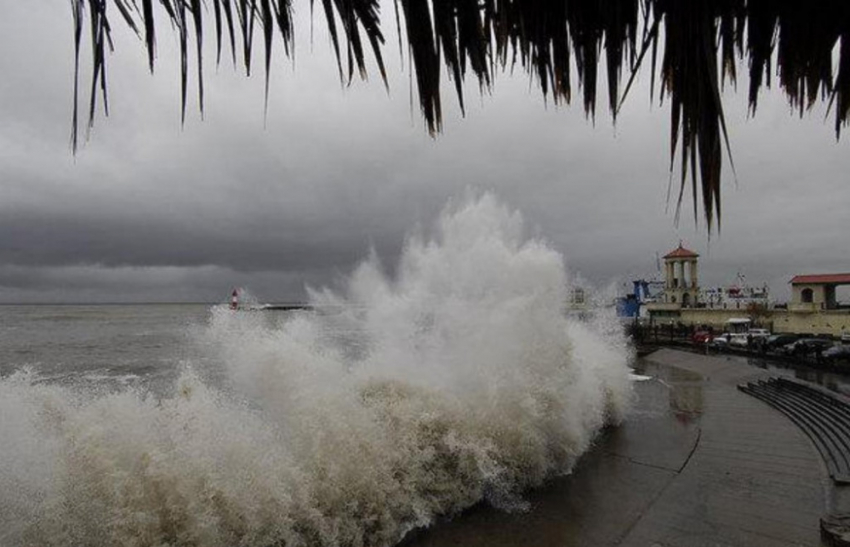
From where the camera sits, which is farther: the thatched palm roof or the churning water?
the churning water

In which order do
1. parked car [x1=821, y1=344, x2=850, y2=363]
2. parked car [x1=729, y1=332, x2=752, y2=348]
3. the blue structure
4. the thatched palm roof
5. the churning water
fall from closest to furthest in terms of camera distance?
1. the thatched palm roof
2. the churning water
3. parked car [x1=821, y1=344, x2=850, y2=363]
4. parked car [x1=729, y1=332, x2=752, y2=348]
5. the blue structure

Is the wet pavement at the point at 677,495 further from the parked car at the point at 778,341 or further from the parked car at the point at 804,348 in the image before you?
the parked car at the point at 778,341

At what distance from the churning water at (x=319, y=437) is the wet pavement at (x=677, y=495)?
53 centimetres

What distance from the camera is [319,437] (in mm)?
8008

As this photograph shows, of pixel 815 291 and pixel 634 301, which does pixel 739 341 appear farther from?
pixel 634 301

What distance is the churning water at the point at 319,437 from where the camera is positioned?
6.20 metres

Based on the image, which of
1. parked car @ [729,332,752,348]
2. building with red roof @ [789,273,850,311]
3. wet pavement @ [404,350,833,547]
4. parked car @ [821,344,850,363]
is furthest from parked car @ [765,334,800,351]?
wet pavement @ [404,350,833,547]

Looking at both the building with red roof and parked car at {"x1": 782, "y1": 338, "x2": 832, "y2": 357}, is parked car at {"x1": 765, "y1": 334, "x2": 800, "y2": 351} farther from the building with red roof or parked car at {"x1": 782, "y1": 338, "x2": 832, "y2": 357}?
the building with red roof

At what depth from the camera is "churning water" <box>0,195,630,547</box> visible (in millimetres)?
6203

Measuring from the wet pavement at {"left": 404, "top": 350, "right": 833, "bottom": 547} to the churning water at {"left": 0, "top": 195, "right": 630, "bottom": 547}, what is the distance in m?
0.53

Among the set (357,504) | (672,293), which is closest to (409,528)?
(357,504)

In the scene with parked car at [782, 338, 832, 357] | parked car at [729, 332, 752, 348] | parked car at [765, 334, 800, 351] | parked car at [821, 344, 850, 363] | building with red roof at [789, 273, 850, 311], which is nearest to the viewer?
parked car at [821, 344, 850, 363]

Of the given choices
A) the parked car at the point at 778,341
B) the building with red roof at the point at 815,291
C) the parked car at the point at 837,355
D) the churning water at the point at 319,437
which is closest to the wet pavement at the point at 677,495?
the churning water at the point at 319,437

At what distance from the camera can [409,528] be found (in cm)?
712
